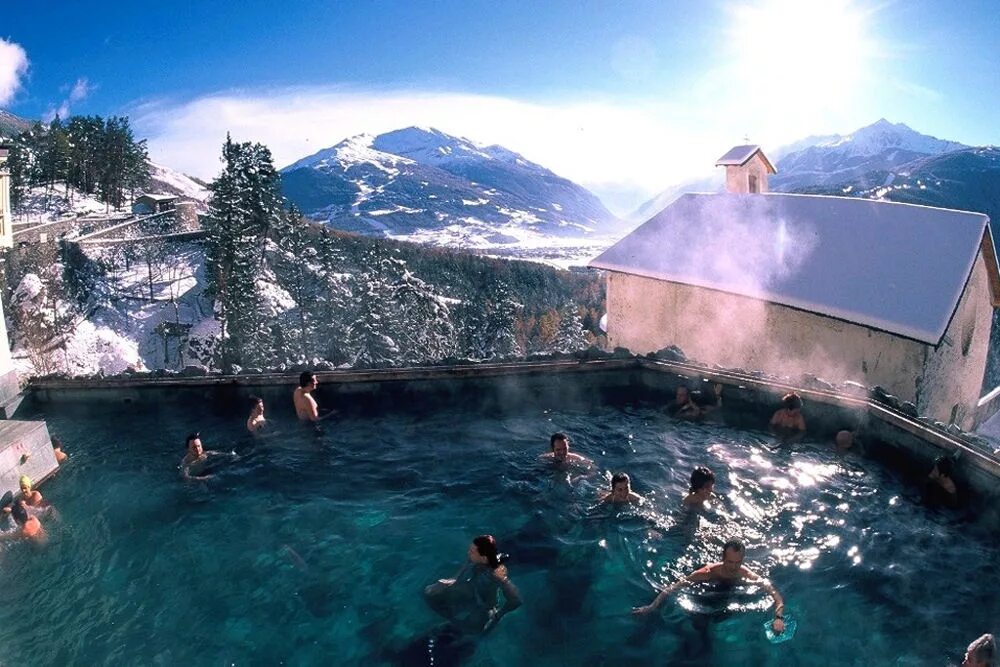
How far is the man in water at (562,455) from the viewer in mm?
8648

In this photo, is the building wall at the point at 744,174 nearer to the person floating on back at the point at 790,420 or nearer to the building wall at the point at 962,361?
the building wall at the point at 962,361

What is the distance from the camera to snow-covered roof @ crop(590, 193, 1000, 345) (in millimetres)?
12812

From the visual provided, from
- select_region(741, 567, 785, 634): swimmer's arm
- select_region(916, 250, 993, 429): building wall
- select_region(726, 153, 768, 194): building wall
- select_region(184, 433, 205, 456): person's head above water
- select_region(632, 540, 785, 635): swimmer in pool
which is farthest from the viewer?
select_region(726, 153, 768, 194): building wall

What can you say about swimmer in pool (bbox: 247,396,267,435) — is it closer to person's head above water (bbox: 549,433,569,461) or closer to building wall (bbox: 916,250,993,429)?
person's head above water (bbox: 549,433,569,461)

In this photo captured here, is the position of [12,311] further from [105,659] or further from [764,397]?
[764,397]

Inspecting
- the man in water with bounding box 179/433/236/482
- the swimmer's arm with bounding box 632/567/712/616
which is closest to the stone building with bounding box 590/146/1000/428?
the swimmer's arm with bounding box 632/567/712/616

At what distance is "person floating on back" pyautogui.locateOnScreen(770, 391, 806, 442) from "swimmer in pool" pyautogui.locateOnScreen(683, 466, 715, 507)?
264 cm

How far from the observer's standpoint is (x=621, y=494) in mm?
7801

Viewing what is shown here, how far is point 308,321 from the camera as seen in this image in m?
42.9

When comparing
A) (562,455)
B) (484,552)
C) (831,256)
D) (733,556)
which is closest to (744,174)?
(831,256)

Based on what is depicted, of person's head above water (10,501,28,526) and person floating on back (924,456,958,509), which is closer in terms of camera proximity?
person floating on back (924,456,958,509)

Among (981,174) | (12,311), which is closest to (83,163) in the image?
(12,311)

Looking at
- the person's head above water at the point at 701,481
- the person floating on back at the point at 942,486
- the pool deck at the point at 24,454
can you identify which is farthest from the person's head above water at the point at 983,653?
the pool deck at the point at 24,454

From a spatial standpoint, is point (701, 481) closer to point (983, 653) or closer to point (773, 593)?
point (773, 593)
